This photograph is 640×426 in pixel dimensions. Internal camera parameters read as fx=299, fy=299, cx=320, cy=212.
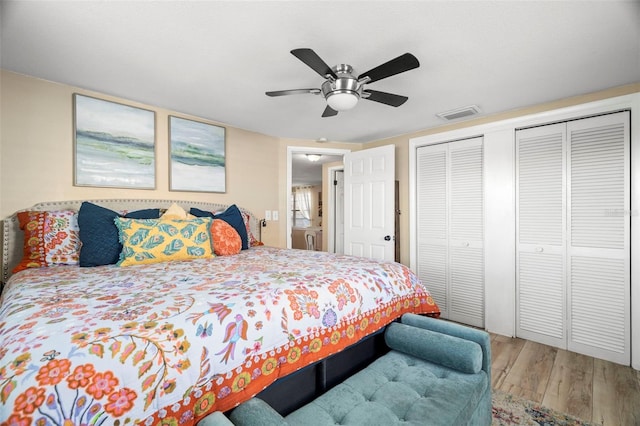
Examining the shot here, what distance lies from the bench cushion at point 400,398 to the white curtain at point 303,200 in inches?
A: 314

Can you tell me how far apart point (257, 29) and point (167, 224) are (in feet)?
4.89

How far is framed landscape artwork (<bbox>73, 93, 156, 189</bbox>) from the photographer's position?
2.50 metres

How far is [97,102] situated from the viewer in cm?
257

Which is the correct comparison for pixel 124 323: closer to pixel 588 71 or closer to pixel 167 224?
pixel 167 224

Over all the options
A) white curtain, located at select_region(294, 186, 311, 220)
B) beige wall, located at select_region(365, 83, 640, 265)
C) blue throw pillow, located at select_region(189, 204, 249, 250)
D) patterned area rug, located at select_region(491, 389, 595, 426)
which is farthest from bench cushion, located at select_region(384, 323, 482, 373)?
white curtain, located at select_region(294, 186, 311, 220)

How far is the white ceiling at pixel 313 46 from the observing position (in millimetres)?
1561

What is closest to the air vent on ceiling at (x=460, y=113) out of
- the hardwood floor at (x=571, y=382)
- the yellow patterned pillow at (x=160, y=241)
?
the hardwood floor at (x=571, y=382)

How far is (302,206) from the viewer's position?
9.63m

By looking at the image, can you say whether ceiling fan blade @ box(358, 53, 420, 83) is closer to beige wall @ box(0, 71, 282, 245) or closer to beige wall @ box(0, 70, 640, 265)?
beige wall @ box(0, 70, 640, 265)

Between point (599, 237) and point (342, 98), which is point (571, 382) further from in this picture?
point (342, 98)

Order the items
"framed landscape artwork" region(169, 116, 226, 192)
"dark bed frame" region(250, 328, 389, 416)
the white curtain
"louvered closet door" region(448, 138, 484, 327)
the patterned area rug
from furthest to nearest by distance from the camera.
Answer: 1. the white curtain
2. "louvered closet door" region(448, 138, 484, 327)
3. "framed landscape artwork" region(169, 116, 226, 192)
4. the patterned area rug
5. "dark bed frame" region(250, 328, 389, 416)

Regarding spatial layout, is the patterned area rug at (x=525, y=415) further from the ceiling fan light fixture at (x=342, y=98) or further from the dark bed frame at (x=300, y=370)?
the ceiling fan light fixture at (x=342, y=98)

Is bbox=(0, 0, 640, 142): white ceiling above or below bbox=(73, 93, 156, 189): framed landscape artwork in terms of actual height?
above

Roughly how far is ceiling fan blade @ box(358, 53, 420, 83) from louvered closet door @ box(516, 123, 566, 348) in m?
1.99
